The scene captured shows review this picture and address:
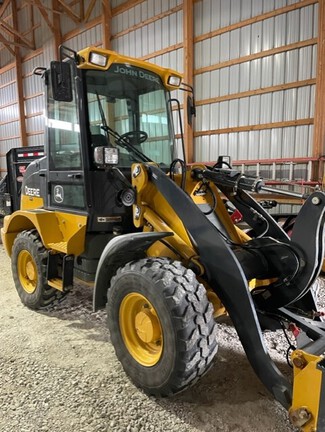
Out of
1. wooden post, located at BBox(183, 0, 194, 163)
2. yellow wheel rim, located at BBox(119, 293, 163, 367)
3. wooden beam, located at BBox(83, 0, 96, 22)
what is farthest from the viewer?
wooden beam, located at BBox(83, 0, 96, 22)

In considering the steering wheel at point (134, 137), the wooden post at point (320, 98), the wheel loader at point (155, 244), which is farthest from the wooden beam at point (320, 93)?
the steering wheel at point (134, 137)

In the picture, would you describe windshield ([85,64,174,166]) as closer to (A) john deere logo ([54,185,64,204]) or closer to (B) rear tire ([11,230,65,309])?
(A) john deere logo ([54,185,64,204])

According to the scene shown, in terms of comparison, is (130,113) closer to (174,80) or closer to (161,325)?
(174,80)

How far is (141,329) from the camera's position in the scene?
8.07 ft

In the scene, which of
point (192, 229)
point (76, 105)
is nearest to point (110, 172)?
point (76, 105)

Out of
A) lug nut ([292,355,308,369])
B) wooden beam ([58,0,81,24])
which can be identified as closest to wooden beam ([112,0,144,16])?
wooden beam ([58,0,81,24])

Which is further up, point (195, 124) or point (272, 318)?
point (195, 124)

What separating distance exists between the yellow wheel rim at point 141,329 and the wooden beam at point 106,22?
11.1m

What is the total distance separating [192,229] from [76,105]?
167 centimetres

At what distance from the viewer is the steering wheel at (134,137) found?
3377 millimetres

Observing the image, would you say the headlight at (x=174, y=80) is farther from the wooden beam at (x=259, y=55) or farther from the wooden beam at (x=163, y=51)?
the wooden beam at (x=163, y=51)

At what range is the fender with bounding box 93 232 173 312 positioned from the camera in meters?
2.49

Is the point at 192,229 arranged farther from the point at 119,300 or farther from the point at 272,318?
the point at 272,318

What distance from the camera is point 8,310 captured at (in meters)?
4.06
